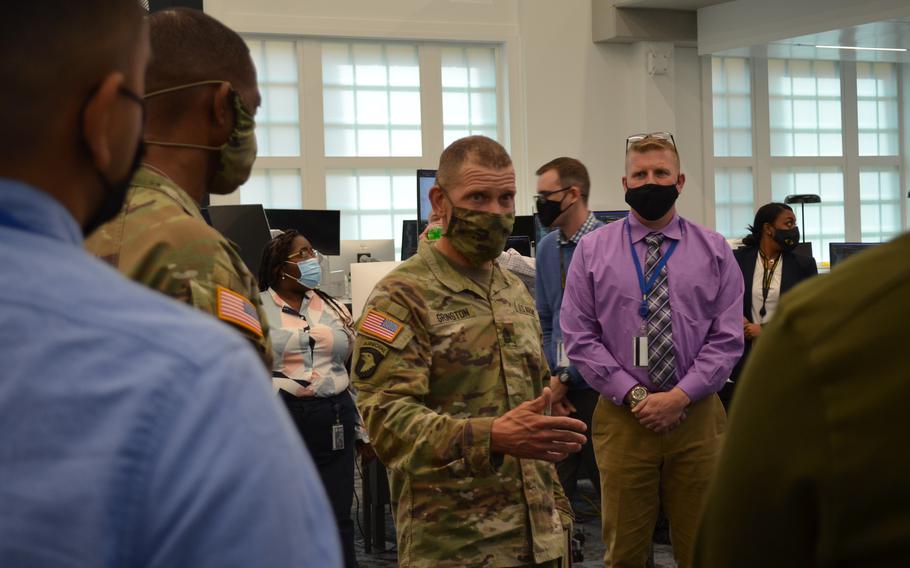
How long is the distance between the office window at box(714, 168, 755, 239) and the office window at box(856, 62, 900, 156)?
224 centimetres

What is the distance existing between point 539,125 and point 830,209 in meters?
5.09

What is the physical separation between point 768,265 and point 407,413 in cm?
463

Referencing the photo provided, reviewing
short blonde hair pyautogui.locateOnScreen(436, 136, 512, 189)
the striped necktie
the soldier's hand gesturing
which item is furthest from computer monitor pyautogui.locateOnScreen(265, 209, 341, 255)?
the soldier's hand gesturing

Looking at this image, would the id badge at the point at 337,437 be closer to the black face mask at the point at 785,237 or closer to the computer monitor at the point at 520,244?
the computer monitor at the point at 520,244

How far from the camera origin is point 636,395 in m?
3.38

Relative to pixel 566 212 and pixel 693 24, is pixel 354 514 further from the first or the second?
pixel 693 24

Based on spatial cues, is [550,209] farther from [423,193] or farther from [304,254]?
[423,193]

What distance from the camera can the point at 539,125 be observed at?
Result: 41.2 feet

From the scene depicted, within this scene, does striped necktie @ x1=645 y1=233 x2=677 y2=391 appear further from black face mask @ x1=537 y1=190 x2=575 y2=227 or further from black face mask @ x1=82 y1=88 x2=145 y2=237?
black face mask @ x1=82 y1=88 x2=145 y2=237

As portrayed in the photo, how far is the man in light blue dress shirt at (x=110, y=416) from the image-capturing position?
25.2 inches

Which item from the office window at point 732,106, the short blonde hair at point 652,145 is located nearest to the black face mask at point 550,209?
the short blonde hair at point 652,145

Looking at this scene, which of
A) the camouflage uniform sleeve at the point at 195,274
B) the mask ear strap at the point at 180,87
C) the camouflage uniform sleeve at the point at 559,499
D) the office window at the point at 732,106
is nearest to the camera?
the camouflage uniform sleeve at the point at 195,274

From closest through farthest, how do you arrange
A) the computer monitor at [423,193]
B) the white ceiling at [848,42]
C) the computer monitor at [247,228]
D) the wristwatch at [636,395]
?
1. the wristwatch at [636,395]
2. the computer monitor at [247,228]
3. the computer monitor at [423,193]
4. the white ceiling at [848,42]

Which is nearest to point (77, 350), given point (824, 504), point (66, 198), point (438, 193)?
point (66, 198)
